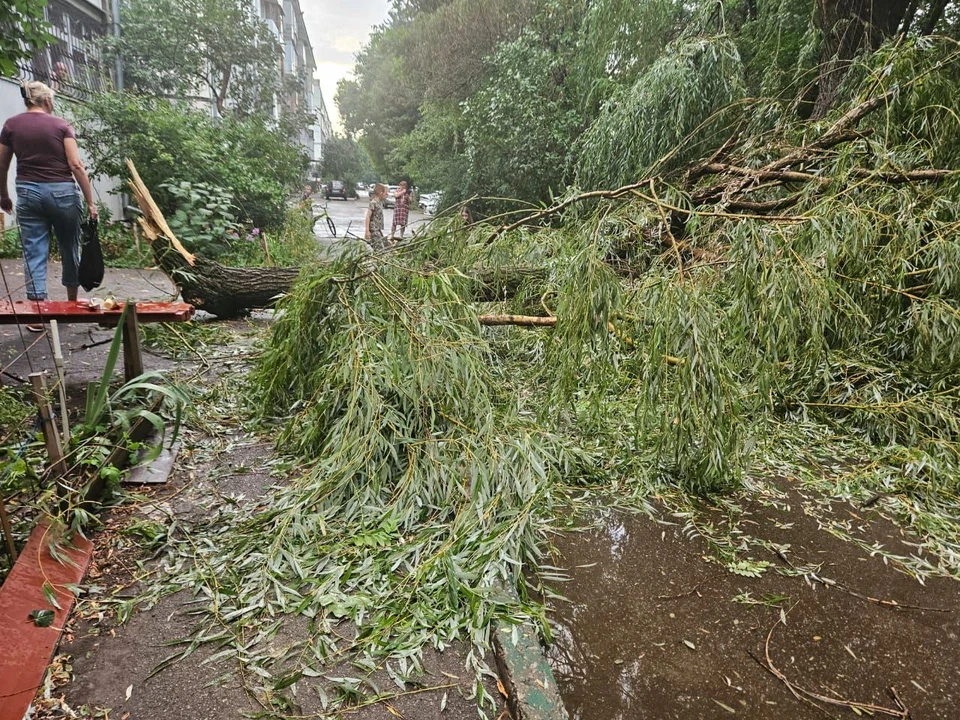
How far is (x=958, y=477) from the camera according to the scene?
9.62 ft

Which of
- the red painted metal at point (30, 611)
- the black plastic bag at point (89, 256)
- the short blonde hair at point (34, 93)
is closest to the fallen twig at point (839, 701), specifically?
the red painted metal at point (30, 611)

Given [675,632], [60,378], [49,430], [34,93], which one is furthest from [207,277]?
[675,632]

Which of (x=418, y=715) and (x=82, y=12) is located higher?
(x=82, y=12)

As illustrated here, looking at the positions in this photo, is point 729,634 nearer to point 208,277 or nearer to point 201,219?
point 208,277

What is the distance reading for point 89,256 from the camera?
14.1 feet

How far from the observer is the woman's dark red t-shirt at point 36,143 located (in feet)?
13.6

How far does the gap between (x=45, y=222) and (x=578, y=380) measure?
13.8ft

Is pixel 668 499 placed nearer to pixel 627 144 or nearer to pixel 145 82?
pixel 627 144

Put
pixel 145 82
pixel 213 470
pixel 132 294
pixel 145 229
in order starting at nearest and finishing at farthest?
pixel 213 470 → pixel 145 229 → pixel 132 294 → pixel 145 82

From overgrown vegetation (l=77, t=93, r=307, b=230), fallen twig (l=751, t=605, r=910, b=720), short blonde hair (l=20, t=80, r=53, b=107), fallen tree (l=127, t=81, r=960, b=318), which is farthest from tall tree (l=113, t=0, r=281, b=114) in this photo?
fallen twig (l=751, t=605, r=910, b=720)

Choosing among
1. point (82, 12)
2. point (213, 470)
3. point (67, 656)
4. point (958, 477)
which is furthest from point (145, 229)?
point (82, 12)

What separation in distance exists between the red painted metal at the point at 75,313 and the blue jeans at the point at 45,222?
88cm

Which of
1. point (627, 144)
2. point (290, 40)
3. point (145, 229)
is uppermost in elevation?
point (290, 40)

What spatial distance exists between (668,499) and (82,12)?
14910mm
